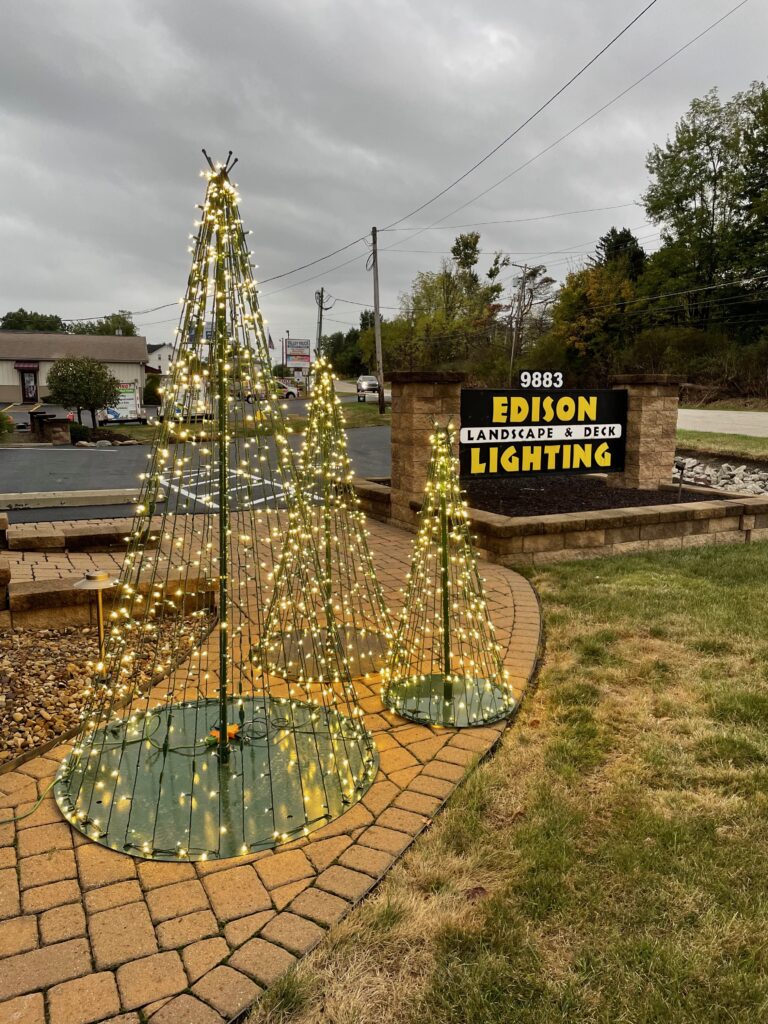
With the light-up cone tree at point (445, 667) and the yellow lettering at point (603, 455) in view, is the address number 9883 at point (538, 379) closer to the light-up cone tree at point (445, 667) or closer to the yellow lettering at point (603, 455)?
the yellow lettering at point (603, 455)

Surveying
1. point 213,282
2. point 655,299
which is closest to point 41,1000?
point 213,282

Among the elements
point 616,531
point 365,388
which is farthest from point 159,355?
point 616,531

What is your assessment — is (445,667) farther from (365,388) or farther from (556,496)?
(365,388)

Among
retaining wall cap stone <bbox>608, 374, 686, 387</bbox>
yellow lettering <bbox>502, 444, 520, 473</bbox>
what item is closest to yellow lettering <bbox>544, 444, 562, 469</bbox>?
yellow lettering <bbox>502, 444, 520, 473</bbox>

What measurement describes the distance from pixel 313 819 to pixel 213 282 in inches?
92.1

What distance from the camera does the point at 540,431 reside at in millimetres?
8836

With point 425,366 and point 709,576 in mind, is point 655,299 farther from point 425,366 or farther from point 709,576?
point 709,576

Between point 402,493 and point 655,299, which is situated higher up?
point 655,299

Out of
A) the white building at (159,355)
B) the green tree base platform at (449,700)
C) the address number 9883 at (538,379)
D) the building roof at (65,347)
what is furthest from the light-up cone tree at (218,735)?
the white building at (159,355)

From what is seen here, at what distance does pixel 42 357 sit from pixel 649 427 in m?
47.2

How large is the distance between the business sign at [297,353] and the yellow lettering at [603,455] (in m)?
45.9

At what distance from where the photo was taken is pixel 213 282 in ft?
9.33

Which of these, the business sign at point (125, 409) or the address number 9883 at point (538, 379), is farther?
the business sign at point (125, 409)

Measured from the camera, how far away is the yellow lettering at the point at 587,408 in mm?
9312
